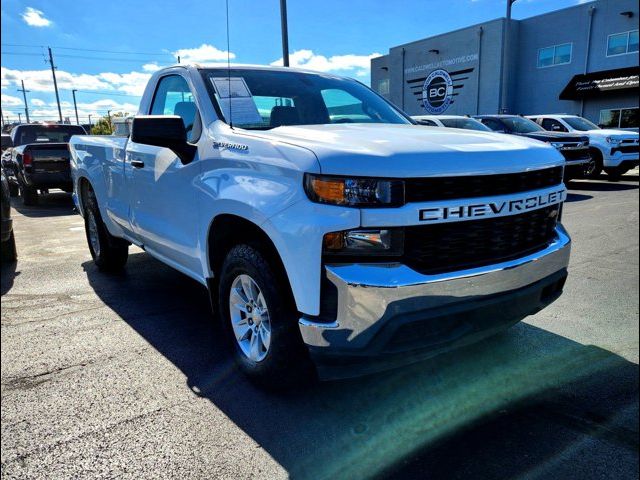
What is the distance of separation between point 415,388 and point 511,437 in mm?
653

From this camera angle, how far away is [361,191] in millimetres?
2297

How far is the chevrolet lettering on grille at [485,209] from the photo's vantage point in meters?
2.31

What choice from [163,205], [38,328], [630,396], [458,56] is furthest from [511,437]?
[458,56]

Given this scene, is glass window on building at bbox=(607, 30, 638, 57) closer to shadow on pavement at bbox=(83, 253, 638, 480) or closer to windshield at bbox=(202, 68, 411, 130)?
windshield at bbox=(202, 68, 411, 130)

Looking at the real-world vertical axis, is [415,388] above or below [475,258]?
below

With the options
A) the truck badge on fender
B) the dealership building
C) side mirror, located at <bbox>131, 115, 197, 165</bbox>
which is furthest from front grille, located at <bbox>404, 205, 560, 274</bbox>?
the dealership building

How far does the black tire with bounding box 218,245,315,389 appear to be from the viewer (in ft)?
8.76

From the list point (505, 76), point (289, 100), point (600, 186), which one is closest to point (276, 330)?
point (289, 100)

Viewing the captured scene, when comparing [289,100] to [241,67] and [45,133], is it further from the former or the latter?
[45,133]

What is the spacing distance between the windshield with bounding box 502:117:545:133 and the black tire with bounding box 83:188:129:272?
422 inches

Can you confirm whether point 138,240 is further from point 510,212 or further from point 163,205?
point 510,212

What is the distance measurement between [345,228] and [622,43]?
29.1 meters

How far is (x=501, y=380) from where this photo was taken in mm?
3076

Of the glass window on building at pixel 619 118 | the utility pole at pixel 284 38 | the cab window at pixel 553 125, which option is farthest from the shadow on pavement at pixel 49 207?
the glass window on building at pixel 619 118
